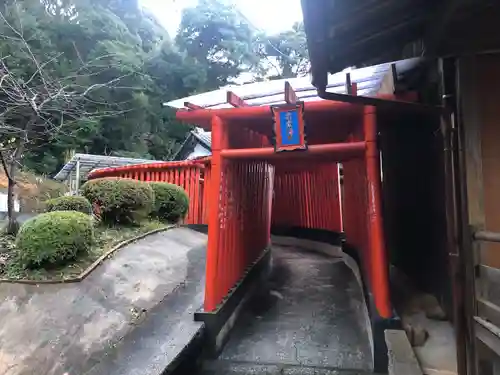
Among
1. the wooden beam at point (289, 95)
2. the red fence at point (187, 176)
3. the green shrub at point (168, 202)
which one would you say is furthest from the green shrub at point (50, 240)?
the red fence at point (187, 176)

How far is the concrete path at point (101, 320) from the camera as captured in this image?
13.3 feet

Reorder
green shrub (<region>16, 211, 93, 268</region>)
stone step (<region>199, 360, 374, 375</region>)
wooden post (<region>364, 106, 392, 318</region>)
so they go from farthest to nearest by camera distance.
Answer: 1. green shrub (<region>16, 211, 93, 268</region>)
2. wooden post (<region>364, 106, 392, 318</region>)
3. stone step (<region>199, 360, 374, 375</region>)

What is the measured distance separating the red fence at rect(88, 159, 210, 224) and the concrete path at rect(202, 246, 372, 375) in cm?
398

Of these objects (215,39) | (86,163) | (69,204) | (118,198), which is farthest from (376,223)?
(215,39)

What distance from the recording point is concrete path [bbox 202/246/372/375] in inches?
185

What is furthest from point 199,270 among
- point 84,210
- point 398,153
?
point 398,153

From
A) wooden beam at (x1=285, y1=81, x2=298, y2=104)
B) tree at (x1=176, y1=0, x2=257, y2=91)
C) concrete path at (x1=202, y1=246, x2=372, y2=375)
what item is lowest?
concrete path at (x1=202, y1=246, x2=372, y2=375)

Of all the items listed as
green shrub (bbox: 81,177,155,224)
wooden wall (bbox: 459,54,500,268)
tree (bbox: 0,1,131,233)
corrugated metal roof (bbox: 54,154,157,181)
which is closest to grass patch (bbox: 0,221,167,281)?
green shrub (bbox: 81,177,155,224)

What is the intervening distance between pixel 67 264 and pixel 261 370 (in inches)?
119

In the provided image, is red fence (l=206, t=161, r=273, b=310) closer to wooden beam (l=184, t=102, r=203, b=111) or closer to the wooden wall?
wooden beam (l=184, t=102, r=203, b=111)

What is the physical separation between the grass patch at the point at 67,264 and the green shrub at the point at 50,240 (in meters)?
0.11

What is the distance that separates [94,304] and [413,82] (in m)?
4.77

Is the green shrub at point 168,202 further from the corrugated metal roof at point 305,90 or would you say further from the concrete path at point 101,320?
the corrugated metal roof at point 305,90

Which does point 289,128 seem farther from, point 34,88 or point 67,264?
point 34,88
